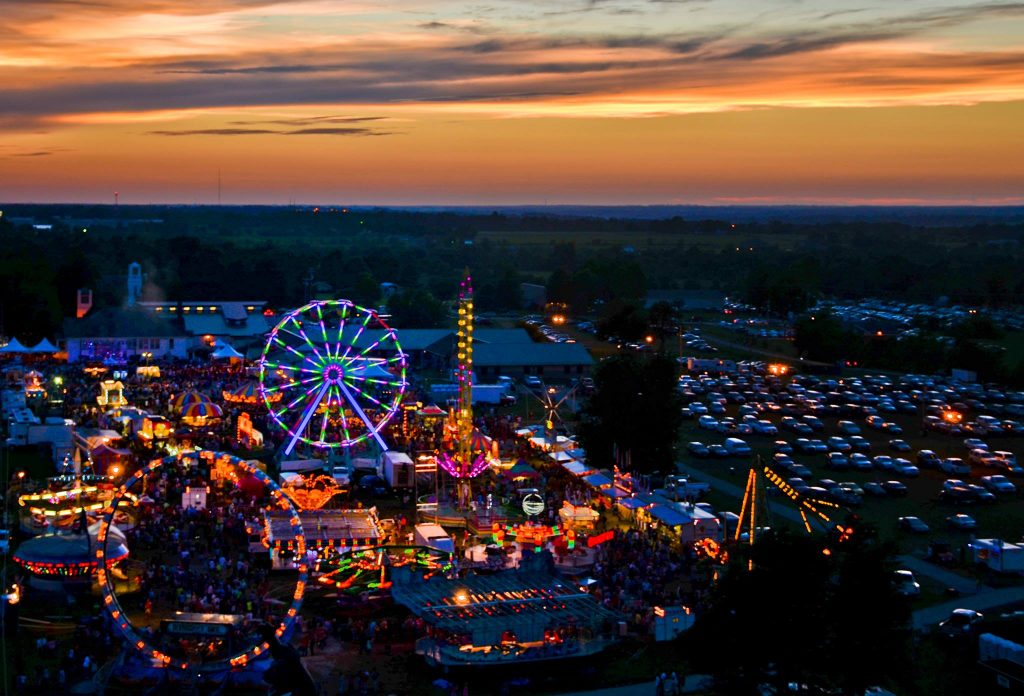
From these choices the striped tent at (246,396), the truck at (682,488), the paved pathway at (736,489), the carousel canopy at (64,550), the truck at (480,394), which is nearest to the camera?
the carousel canopy at (64,550)

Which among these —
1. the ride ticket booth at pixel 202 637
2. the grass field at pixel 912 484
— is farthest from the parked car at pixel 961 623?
the ride ticket booth at pixel 202 637

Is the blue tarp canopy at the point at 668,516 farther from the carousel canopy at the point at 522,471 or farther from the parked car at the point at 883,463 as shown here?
the parked car at the point at 883,463

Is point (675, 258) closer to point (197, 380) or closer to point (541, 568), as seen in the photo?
point (197, 380)

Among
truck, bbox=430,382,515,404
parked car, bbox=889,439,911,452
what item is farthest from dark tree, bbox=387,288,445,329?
parked car, bbox=889,439,911,452

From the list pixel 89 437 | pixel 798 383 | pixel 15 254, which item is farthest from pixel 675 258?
pixel 89 437

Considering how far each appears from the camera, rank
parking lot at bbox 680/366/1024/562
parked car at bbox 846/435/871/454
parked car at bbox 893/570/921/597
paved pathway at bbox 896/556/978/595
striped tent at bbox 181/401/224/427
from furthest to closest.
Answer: striped tent at bbox 181/401/224/427
parked car at bbox 846/435/871/454
parking lot at bbox 680/366/1024/562
paved pathway at bbox 896/556/978/595
parked car at bbox 893/570/921/597

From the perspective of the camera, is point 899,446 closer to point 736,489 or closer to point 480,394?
point 736,489

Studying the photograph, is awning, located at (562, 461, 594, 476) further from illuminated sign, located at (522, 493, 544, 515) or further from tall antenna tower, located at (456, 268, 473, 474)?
illuminated sign, located at (522, 493, 544, 515)
